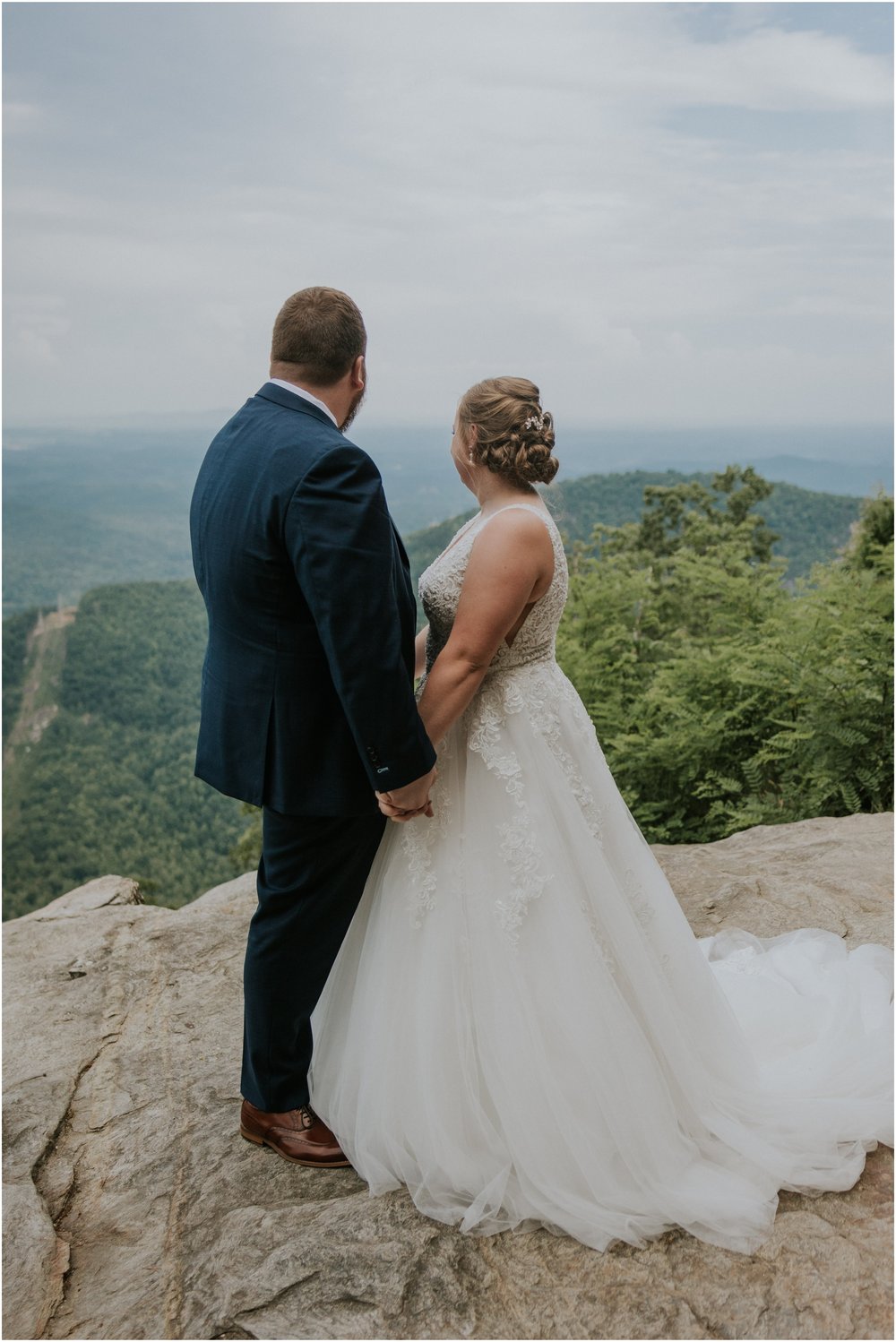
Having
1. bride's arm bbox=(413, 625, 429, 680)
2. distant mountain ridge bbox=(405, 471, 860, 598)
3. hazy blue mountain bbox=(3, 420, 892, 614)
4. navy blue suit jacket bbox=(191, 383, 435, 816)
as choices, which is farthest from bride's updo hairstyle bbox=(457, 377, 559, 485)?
hazy blue mountain bbox=(3, 420, 892, 614)

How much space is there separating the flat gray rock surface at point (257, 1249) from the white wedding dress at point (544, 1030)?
94mm

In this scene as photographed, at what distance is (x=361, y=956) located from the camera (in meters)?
2.72

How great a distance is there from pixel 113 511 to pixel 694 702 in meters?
85.9

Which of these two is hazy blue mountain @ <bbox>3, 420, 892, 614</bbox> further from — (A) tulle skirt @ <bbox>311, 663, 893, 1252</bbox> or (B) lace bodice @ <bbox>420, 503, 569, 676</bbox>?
(A) tulle skirt @ <bbox>311, 663, 893, 1252</bbox>

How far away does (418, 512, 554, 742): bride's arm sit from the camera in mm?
2477

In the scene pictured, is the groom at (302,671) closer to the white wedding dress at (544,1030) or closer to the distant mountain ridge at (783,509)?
the white wedding dress at (544,1030)

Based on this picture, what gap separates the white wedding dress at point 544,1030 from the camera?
2410 millimetres

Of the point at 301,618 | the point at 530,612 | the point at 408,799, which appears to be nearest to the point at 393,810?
the point at 408,799

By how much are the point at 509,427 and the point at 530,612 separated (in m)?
0.51

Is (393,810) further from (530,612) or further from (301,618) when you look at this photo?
(530,612)

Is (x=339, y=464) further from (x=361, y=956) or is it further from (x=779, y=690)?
(x=779, y=690)

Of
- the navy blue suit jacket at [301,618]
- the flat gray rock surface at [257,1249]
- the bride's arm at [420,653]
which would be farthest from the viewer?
the bride's arm at [420,653]

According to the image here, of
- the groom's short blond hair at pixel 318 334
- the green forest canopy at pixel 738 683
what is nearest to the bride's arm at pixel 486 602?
the groom's short blond hair at pixel 318 334

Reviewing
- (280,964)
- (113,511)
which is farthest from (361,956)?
(113,511)
